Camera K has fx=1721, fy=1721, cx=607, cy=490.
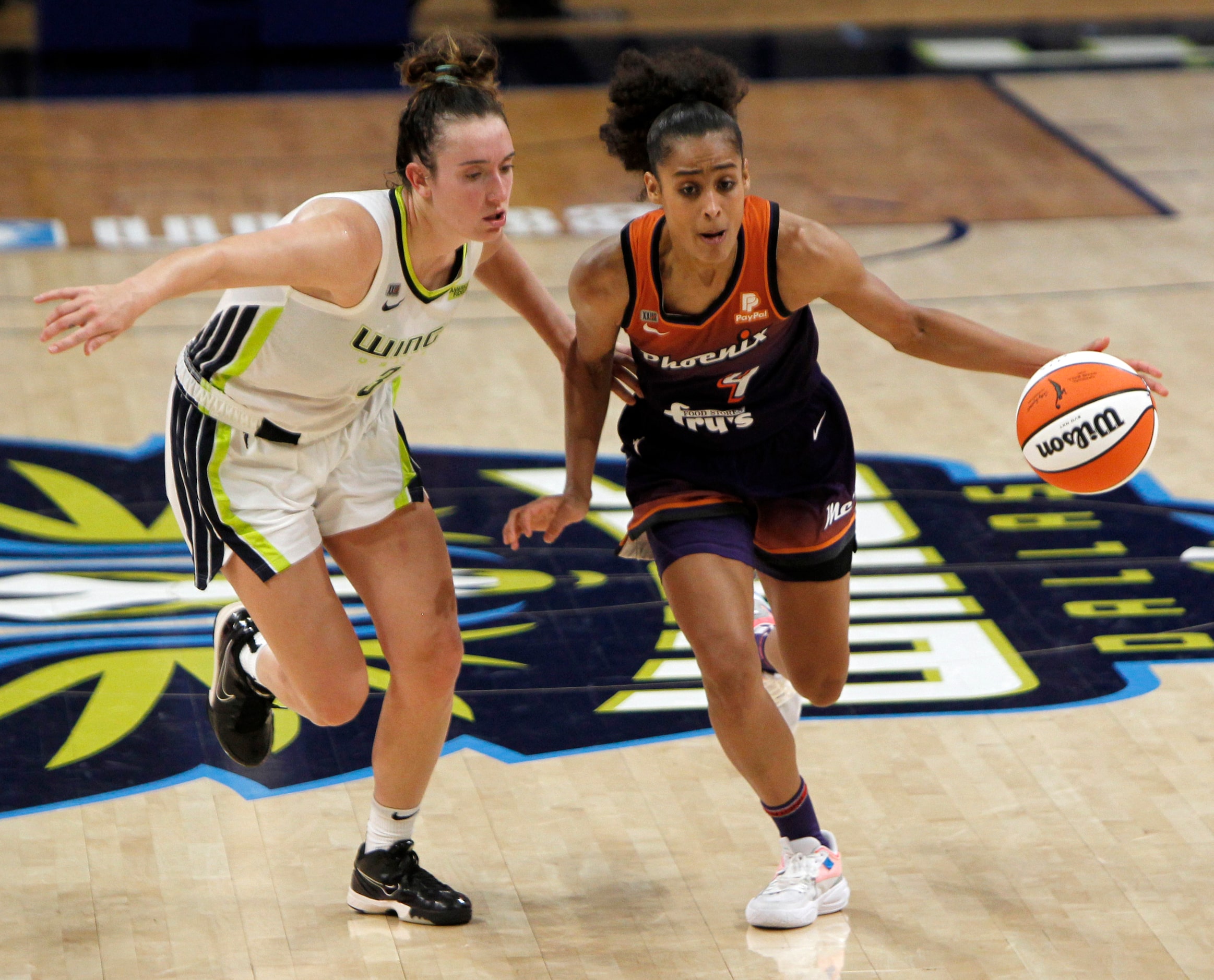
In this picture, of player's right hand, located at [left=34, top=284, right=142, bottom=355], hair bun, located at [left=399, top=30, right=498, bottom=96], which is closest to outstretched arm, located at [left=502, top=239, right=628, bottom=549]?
hair bun, located at [left=399, top=30, right=498, bottom=96]

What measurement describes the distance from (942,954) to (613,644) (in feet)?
5.51

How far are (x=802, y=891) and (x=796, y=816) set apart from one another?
0.52 ft

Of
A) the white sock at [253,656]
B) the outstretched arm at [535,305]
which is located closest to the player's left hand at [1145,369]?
the outstretched arm at [535,305]

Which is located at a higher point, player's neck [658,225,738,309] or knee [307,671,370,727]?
player's neck [658,225,738,309]

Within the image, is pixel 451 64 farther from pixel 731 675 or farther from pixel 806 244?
pixel 731 675

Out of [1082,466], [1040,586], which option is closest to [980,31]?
[1040,586]

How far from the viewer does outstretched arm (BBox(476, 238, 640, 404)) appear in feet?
12.7

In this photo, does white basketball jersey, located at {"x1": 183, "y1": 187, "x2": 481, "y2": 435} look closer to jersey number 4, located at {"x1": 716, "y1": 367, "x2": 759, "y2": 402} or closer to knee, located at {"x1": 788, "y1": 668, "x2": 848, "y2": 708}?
jersey number 4, located at {"x1": 716, "y1": 367, "x2": 759, "y2": 402}

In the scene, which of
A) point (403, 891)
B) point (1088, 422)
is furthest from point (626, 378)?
point (403, 891)

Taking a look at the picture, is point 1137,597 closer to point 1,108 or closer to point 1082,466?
point 1082,466

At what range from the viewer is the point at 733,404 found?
387 cm

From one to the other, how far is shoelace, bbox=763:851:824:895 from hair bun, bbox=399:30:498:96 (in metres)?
1.76

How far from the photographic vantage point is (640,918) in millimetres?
Result: 3771

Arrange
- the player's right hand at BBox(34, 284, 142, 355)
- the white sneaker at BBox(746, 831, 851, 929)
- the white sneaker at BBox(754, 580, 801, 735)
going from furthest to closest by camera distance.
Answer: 1. the white sneaker at BBox(754, 580, 801, 735)
2. the white sneaker at BBox(746, 831, 851, 929)
3. the player's right hand at BBox(34, 284, 142, 355)
